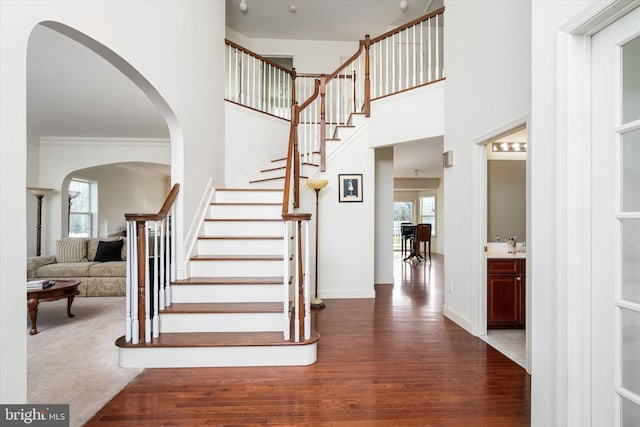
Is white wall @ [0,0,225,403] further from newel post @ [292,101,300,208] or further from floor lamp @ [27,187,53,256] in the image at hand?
floor lamp @ [27,187,53,256]

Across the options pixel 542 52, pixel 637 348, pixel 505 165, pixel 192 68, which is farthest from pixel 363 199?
pixel 637 348

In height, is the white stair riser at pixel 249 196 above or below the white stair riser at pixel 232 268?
above

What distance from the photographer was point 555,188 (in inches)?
58.4

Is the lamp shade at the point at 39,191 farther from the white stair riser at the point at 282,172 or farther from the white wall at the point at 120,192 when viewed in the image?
the white stair riser at the point at 282,172

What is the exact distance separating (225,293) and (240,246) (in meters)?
0.68

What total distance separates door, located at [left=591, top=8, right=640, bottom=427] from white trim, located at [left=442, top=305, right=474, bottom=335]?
1995 mm

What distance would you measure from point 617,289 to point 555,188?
49cm

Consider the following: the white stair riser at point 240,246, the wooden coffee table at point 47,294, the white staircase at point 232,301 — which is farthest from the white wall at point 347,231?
the wooden coffee table at point 47,294

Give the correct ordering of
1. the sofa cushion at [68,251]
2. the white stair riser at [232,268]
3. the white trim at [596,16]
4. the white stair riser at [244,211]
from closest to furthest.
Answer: the white trim at [596,16]
the white stair riser at [232,268]
the white stair riser at [244,211]
the sofa cushion at [68,251]

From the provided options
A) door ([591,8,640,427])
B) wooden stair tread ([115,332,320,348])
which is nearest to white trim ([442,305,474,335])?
wooden stair tread ([115,332,320,348])

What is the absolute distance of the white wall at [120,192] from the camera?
26.1 ft

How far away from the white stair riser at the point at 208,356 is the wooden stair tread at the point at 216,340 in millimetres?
32

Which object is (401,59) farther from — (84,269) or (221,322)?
(84,269)

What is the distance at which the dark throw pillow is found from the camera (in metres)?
5.39
